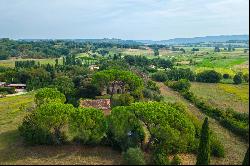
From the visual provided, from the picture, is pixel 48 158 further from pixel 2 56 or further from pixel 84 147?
pixel 2 56

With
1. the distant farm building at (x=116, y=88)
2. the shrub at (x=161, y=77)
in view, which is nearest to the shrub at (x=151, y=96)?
the distant farm building at (x=116, y=88)

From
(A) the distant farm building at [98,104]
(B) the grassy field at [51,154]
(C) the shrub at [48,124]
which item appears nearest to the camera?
(B) the grassy field at [51,154]

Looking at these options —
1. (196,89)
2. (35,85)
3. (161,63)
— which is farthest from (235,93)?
(161,63)

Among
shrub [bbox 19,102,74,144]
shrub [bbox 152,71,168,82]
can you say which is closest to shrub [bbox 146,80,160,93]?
shrub [bbox 152,71,168,82]

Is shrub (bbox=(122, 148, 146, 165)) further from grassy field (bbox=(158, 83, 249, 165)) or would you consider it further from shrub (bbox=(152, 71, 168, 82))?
shrub (bbox=(152, 71, 168, 82))

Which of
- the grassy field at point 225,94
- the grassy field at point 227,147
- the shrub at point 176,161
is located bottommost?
the grassy field at point 227,147

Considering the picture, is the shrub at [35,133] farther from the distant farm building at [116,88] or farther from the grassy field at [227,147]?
the distant farm building at [116,88]
